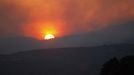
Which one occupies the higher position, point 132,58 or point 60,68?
point 60,68

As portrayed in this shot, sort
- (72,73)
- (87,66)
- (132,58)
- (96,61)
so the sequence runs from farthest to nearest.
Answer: (96,61) → (87,66) → (72,73) → (132,58)

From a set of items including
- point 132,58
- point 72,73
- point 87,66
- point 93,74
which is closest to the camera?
point 132,58

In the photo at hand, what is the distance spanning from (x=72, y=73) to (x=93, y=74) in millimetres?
12338

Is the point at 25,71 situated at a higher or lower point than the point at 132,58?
higher

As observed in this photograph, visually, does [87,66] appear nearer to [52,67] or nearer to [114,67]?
[52,67]

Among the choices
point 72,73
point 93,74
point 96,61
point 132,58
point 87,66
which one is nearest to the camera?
point 132,58

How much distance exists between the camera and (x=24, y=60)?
199875 mm

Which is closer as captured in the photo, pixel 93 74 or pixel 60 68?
pixel 93 74

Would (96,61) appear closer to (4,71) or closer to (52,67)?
(52,67)

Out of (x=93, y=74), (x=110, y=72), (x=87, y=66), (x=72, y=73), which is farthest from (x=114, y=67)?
(x=87, y=66)

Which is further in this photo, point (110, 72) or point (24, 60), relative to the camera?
point (24, 60)

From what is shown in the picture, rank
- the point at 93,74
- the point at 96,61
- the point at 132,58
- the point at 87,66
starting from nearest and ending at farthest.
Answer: the point at 132,58 → the point at 93,74 → the point at 87,66 → the point at 96,61

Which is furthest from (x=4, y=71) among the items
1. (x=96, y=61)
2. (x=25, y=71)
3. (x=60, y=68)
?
(x=96, y=61)

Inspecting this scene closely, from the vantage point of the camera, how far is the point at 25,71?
597ft
